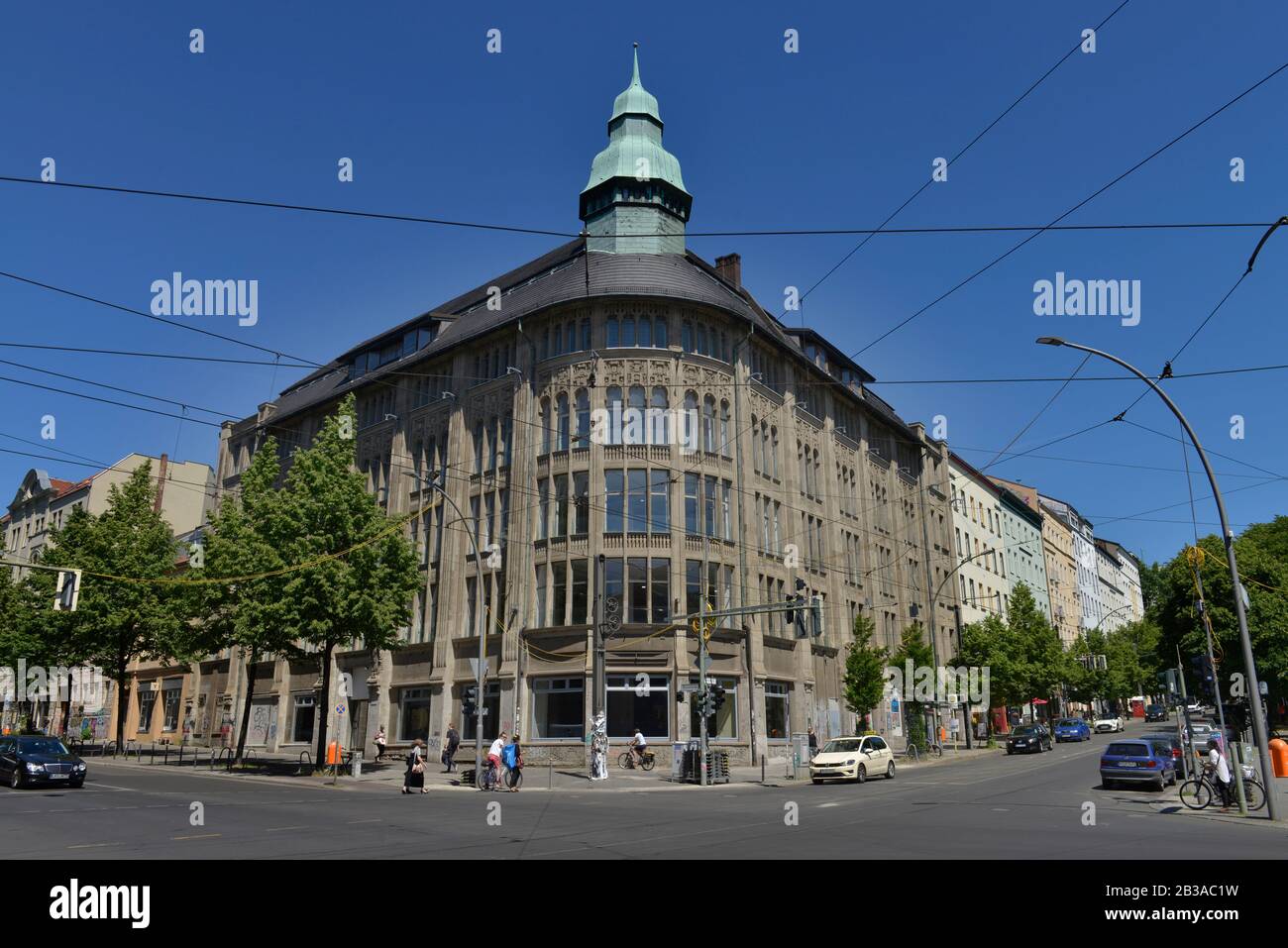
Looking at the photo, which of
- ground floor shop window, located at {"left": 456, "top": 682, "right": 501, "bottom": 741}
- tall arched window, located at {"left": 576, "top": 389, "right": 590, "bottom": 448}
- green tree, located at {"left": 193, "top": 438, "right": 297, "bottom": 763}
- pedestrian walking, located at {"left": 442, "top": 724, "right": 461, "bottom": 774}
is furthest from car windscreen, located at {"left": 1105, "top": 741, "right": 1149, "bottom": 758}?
green tree, located at {"left": 193, "top": 438, "right": 297, "bottom": 763}

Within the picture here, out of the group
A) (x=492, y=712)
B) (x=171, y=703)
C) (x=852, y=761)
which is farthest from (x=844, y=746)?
(x=171, y=703)

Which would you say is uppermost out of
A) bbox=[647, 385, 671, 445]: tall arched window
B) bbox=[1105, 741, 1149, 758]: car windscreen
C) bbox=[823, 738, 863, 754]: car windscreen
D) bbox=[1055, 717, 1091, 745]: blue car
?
bbox=[647, 385, 671, 445]: tall arched window

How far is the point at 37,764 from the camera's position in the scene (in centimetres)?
2408

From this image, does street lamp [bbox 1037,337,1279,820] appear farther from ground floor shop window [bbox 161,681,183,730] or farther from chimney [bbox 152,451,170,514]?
chimney [bbox 152,451,170,514]

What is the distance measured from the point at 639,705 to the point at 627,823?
18253 mm

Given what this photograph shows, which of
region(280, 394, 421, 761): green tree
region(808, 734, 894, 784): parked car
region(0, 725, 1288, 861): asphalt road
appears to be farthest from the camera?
region(280, 394, 421, 761): green tree

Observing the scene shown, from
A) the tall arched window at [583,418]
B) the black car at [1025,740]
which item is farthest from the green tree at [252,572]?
the black car at [1025,740]

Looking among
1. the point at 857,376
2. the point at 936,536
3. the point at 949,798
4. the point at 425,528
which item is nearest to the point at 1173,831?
the point at 949,798

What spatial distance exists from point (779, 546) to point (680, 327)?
11.6 m

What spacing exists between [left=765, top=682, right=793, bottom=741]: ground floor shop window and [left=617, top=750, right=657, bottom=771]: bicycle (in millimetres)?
7347

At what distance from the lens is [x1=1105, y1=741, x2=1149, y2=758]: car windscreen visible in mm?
25672
